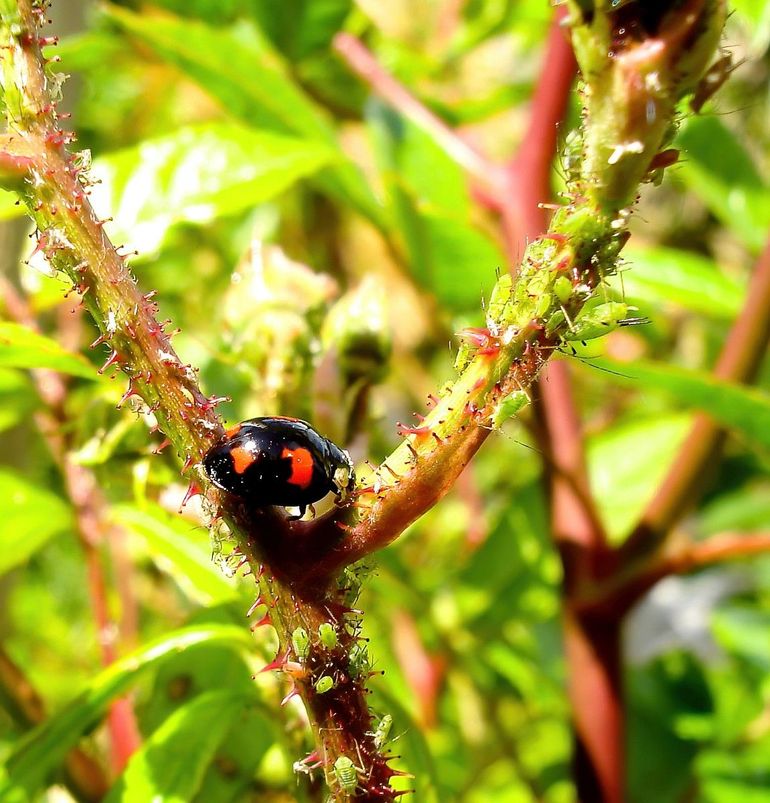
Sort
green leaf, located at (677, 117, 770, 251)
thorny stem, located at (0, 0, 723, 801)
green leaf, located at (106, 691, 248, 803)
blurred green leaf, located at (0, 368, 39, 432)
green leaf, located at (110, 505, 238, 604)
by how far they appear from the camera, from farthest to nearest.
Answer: green leaf, located at (677, 117, 770, 251)
blurred green leaf, located at (0, 368, 39, 432)
green leaf, located at (110, 505, 238, 604)
green leaf, located at (106, 691, 248, 803)
thorny stem, located at (0, 0, 723, 801)

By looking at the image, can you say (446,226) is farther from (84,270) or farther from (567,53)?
(84,270)

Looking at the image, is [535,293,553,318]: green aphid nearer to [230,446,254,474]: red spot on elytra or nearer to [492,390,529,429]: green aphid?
[492,390,529,429]: green aphid

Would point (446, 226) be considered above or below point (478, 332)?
above

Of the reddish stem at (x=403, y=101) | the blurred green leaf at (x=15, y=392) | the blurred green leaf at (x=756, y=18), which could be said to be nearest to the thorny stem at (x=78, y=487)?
the blurred green leaf at (x=15, y=392)

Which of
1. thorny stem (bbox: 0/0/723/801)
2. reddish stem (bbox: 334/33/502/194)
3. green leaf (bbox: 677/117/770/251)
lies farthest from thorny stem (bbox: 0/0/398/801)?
green leaf (bbox: 677/117/770/251)

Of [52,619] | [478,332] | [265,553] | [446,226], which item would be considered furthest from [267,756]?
[52,619]

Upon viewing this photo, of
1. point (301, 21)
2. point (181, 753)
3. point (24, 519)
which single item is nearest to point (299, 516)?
point (181, 753)
